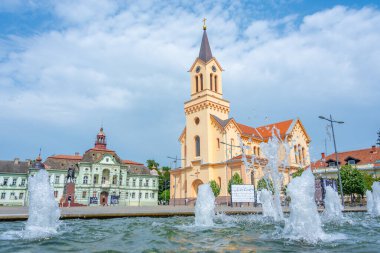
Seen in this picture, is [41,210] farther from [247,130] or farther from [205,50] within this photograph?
[247,130]

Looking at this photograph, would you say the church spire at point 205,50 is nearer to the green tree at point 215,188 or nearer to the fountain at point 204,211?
the green tree at point 215,188

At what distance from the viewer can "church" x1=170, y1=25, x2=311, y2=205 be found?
1864 inches

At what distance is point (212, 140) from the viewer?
4972 centimetres

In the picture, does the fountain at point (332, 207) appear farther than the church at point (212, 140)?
No

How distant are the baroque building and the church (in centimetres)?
1608

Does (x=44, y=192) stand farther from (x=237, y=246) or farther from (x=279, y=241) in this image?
(x=279, y=241)

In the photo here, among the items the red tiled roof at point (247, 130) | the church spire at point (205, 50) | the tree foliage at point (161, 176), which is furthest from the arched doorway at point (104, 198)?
the church spire at point (205, 50)

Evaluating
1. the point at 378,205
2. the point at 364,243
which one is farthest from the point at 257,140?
the point at 364,243

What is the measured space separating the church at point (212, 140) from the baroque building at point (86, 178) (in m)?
16.1

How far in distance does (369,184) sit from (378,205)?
72.8 feet

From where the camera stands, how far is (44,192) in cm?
977

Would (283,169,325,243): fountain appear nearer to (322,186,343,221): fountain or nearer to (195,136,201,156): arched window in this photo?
(322,186,343,221): fountain

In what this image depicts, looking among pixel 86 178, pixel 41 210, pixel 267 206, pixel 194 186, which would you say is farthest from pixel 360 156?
pixel 41 210

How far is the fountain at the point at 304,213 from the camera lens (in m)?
8.30
